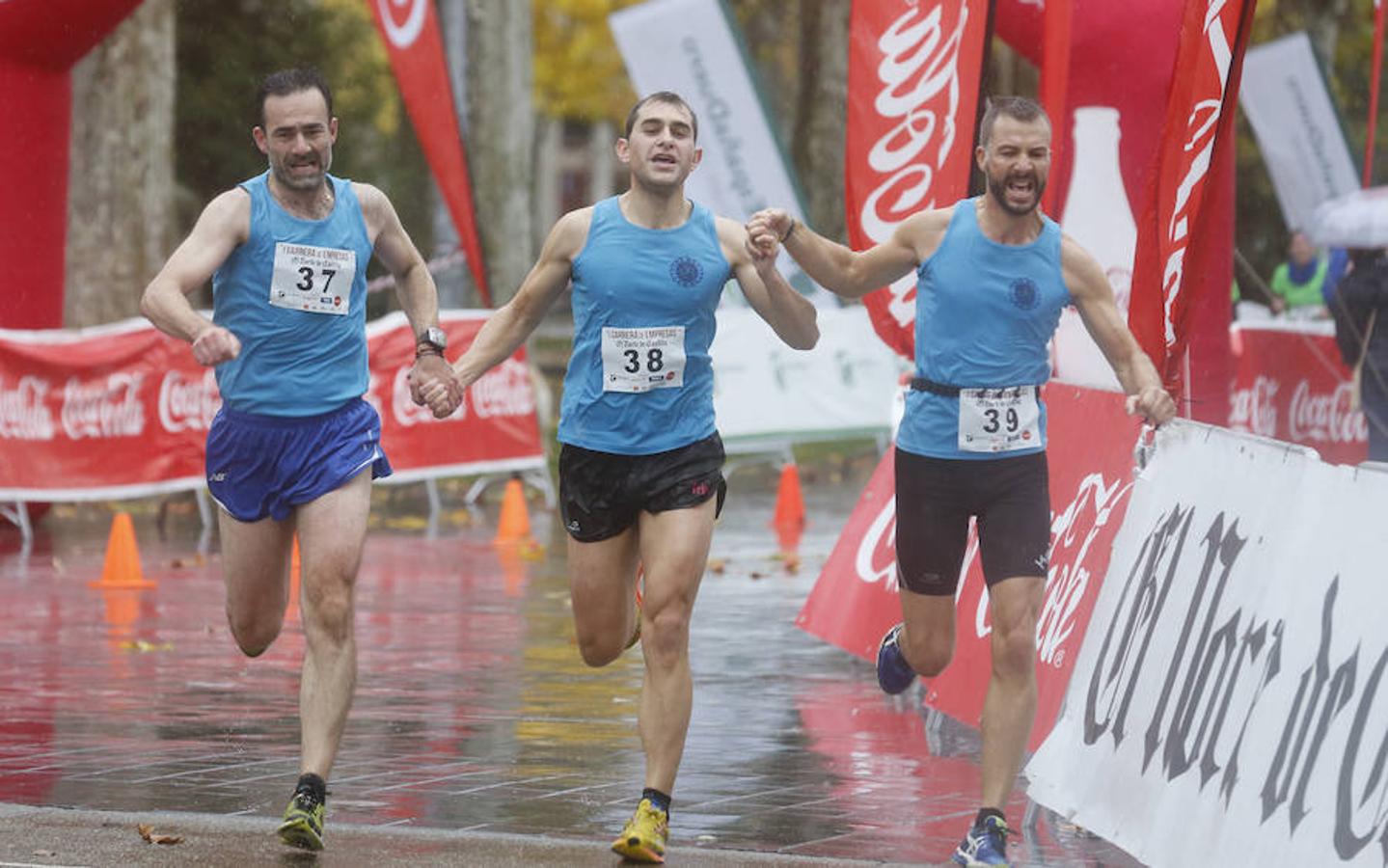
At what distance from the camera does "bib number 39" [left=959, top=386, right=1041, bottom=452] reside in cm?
743

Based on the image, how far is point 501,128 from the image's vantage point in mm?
26453

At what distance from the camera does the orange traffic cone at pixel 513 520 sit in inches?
688

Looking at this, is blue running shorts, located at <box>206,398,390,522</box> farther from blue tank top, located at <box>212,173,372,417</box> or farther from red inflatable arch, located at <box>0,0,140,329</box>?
red inflatable arch, located at <box>0,0,140,329</box>

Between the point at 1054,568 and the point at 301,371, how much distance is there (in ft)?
9.79

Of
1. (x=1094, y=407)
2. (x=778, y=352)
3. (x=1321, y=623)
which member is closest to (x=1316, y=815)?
(x=1321, y=623)

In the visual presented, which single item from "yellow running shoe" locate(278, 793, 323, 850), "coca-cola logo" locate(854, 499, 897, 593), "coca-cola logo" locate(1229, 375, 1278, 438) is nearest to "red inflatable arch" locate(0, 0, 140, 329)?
"coca-cola logo" locate(854, 499, 897, 593)

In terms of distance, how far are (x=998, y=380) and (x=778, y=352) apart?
14745 millimetres

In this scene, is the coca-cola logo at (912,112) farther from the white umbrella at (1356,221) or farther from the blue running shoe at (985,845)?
the white umbrella at (1356,221)

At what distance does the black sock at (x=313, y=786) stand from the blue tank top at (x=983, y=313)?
2.00 meters

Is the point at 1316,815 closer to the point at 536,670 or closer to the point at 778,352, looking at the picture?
the point at 536,670

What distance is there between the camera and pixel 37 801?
25.6 feet

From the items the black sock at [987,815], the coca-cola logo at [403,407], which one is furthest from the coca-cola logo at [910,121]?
the coca-cola logo at [403,407]

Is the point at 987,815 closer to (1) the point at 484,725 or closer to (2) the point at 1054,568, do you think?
(2) the point at 1054,568

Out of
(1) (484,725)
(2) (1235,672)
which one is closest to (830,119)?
(1) (484,725)
